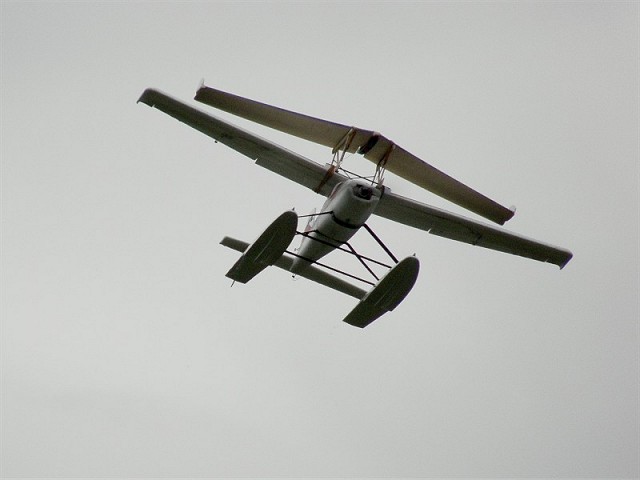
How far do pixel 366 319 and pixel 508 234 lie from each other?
4.16 metres

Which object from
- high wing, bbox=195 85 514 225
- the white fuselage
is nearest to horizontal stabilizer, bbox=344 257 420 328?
the white fuselage

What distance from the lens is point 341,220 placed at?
1577cm

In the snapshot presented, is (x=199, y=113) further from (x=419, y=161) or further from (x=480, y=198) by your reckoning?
(x=480, y=198)

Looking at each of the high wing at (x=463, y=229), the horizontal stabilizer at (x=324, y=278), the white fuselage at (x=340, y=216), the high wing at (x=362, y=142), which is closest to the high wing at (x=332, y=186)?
the high wing at (x=463, y=229)

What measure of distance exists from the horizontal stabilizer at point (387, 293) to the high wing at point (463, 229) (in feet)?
7.35

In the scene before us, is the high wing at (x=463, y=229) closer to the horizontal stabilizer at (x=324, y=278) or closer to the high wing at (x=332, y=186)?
the high wing at (x=332, y=186)

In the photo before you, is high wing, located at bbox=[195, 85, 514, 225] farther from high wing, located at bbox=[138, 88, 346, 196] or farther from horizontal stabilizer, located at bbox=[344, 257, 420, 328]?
horizontal stabilizer, located at bbox=[344, 257, 420, 328]

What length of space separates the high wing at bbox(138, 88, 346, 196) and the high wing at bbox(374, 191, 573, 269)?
59.0 inches

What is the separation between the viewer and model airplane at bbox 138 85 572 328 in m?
15.5

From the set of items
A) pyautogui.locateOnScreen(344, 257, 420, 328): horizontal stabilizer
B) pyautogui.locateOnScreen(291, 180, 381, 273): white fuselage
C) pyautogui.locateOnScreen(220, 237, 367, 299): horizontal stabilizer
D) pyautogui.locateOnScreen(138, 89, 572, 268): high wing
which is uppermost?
pyautogui.locateOnScreen(138, 89, 572, 268): high wing

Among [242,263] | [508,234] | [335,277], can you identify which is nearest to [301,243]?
[335,277]

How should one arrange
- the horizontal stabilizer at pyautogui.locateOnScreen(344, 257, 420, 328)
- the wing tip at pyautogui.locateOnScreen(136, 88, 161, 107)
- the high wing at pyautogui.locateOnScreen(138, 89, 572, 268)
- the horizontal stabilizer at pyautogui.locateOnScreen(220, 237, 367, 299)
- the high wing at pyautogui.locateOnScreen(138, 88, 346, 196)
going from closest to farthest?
the horizontal stabilizer at pyautogui.locateOnScreen(344, 257, 420, 328) < the wing tip at pyautogui.locateOnScreen(136, 88, 161, 107) < the high wing at pyautogui.locateOnScreen(138, 88, 346, 196) < the high wing at pyautogui.locateOnScreen(138, 89, 572, 268) < the horizontal stabilizer at pyautogui.locateOnScreen(220, 237, 367, 299)

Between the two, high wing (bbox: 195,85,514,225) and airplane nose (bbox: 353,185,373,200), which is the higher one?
high wing (bbox: 195,85,514,225)

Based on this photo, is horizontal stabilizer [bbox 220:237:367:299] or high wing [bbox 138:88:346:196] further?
horizontal stabilizer [bbox 220:237:367:299]
